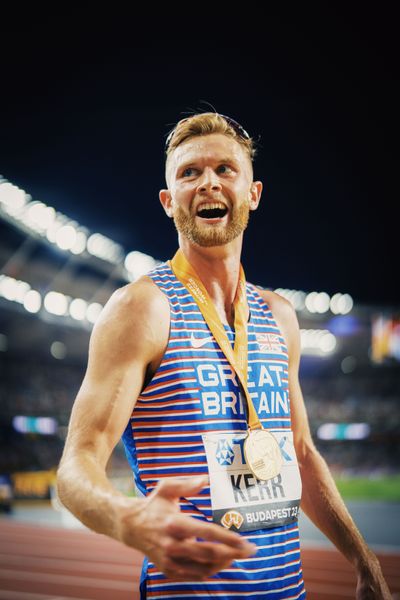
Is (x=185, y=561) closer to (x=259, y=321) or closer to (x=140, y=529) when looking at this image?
(x=140, y=529)

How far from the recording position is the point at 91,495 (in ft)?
5.04

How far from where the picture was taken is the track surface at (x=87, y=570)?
866 cm

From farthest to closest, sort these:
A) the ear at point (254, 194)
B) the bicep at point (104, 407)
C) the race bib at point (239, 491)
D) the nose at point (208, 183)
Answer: the ear at point (254, 194)
the nose at point (208, 183)
the race bib at point (239, 491)
the bicep at point (104, 407)

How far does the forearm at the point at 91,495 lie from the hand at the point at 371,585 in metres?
1.13

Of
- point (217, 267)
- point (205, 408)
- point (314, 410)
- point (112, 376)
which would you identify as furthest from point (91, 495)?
point (314, 410)

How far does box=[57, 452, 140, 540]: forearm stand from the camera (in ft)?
4.75

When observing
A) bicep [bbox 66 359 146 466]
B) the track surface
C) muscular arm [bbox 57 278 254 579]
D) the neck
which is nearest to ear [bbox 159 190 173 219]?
the neck

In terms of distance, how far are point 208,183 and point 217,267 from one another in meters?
0.32

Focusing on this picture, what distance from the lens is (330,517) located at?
2.35m

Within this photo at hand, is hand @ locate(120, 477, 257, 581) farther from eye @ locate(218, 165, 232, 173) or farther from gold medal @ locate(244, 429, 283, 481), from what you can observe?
eye @ locate(218, 165, 232, 173)

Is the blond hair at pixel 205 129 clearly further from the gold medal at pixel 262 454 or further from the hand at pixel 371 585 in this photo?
the hand at pixel 371 585

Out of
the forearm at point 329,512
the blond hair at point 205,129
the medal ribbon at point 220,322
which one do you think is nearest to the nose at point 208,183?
the blond hair at point 205,129

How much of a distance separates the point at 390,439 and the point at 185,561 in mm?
34953

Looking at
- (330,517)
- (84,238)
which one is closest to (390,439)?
(84,238)
